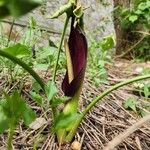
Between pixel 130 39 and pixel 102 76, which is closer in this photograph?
pixel 102 76

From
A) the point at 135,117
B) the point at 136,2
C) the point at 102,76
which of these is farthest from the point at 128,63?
the point at 135,117

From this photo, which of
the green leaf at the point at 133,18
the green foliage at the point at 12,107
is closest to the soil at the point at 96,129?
the green foliage at the point at 12,107

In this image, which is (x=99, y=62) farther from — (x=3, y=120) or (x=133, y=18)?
(x=133, y=18)

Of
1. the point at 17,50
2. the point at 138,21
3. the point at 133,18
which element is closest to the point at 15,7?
the point at 17,50

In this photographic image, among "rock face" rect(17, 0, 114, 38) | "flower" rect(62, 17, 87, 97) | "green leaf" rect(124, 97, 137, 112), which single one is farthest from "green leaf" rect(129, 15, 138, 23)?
"flower" rect(62, 17, 87, 97)

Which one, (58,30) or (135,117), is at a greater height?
(58,30)

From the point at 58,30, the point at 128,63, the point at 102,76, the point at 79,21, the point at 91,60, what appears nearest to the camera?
the point at 79,21

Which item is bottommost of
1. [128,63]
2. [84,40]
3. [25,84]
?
[128,63]

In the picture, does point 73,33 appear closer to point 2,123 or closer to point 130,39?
point 2,123
